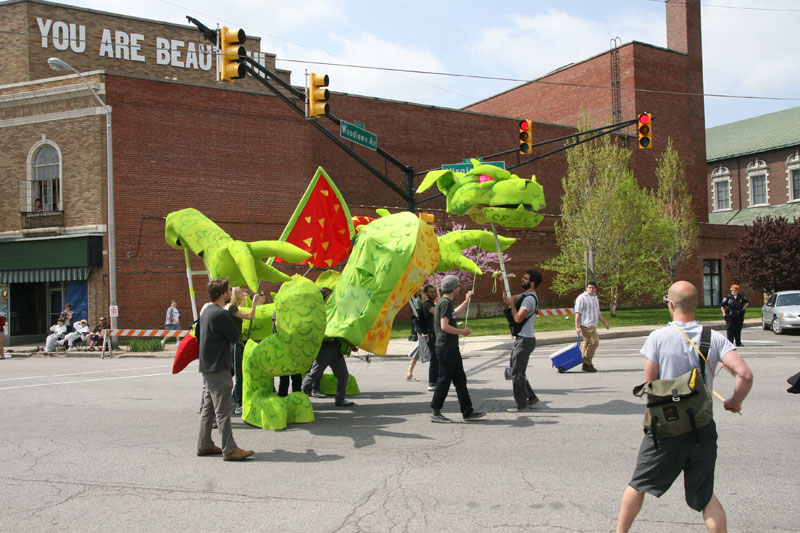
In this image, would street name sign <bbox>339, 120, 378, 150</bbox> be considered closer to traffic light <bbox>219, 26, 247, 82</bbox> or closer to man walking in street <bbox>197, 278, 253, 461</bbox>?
traffic light <bbox>219, 26, 247, 82</bbox>

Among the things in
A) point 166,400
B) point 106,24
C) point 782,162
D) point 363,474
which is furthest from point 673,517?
point 782,162

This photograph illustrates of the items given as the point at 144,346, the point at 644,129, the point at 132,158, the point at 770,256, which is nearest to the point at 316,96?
the point at 644,129

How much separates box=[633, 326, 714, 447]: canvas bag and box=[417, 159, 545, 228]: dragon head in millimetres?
6129

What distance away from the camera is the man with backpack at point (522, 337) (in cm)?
875

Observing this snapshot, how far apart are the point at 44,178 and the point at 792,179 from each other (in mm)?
50140

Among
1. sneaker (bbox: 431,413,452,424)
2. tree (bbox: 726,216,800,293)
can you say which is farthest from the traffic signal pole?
tree (bbox: 726,216,800,293)

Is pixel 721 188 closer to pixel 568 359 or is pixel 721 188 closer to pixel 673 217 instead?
pixel 673 217

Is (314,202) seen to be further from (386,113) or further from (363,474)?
(386,113)

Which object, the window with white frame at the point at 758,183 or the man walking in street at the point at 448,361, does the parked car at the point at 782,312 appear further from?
the window with white frame at the point at 758,183

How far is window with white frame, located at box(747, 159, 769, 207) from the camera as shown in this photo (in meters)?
52.6

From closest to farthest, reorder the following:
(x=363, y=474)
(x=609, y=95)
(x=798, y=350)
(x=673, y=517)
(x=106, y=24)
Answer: (x=673, y=517) → (x=363, y=474) → (x=798, y=350) → (x=106, y=24) → (x=609, y=95)

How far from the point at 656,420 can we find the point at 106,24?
3379 centimetres

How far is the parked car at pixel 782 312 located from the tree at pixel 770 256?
1429 cm

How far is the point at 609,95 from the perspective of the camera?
42219 millimetres
